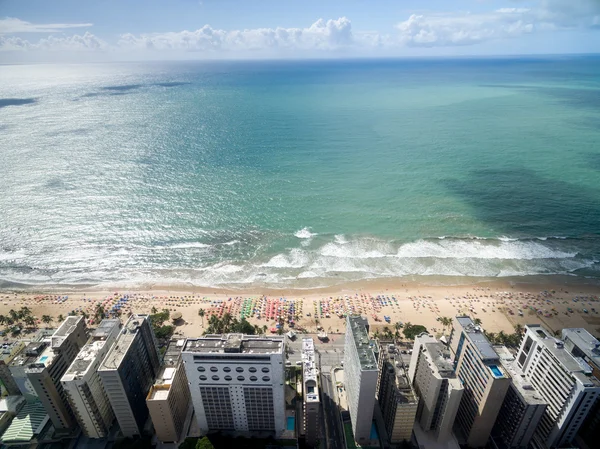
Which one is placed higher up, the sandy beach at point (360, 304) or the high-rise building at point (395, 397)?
the high-rise building at point (395, 397)

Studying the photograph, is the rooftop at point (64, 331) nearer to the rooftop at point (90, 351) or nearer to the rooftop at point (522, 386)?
the rooftop at point (90, 351)

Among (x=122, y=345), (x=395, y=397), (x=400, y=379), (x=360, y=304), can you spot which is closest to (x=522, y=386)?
(x=400, y=379)

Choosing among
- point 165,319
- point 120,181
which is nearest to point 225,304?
point 165,319

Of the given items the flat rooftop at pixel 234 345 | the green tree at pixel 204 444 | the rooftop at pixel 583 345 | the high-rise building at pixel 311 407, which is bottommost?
the green tree at pixel 204 444

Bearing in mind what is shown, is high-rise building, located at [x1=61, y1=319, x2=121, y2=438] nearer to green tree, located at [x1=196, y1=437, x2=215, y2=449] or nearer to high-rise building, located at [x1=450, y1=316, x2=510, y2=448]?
green tree, located at [x1=196, y1=437, x2=215, y2=449]

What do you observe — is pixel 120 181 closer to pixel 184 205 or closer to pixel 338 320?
pixel 184 205

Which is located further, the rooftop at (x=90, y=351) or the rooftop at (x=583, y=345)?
the rooftop at (x=583, y=345)

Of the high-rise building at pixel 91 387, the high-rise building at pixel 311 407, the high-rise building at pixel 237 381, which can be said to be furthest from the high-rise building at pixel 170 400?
the high-rise building at pixel 311 407
